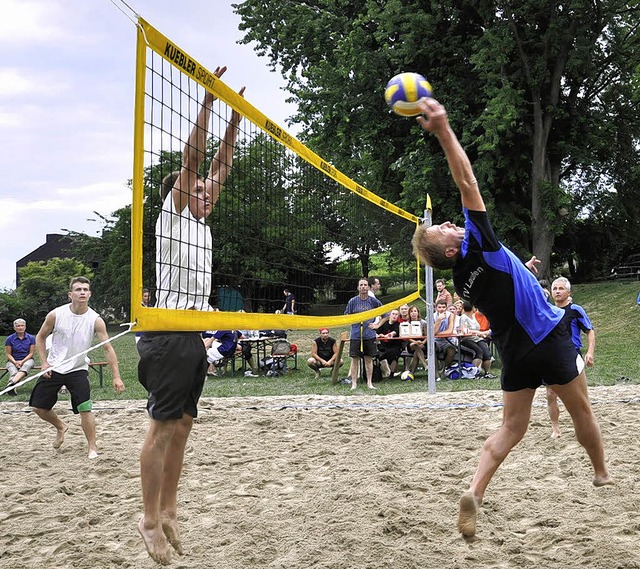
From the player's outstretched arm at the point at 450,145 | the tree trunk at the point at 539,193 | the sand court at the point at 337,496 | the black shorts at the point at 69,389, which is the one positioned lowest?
the sand court at the point at 337,496

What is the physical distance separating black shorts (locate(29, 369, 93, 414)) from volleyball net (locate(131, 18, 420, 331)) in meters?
1.93

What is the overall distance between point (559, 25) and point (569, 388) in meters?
16.2

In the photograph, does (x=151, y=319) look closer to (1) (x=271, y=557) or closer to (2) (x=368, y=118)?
(1) (x=271, y=557)

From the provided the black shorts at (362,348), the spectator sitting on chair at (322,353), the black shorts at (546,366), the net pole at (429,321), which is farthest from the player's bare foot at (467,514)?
the spectator sitting on chair at (322,353)

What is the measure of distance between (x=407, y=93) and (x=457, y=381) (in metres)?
7.40

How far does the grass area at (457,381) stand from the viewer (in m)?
9.68

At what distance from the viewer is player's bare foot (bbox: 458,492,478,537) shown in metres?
3.32

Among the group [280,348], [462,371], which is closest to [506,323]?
[462,371]

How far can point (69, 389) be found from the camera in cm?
602

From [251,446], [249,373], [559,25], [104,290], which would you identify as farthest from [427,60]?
[104,290]

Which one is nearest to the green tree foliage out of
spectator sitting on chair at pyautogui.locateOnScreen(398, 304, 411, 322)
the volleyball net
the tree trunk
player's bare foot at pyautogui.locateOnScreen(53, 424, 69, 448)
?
the tree trunk

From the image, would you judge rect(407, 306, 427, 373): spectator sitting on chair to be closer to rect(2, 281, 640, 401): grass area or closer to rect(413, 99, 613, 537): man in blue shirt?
rect(2, 281, 640, 401): grass area

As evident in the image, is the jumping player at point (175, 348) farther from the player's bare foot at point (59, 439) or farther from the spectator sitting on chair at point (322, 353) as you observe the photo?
the spectator sitting on chair at point (322, 353)

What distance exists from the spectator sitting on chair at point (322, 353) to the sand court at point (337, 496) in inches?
185
